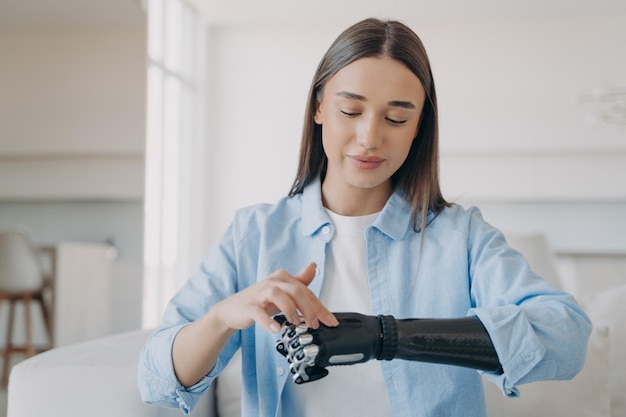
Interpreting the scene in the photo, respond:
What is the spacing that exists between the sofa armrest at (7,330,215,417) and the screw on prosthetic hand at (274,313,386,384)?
1.20 feet

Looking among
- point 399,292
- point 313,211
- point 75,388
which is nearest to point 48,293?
point 75,388

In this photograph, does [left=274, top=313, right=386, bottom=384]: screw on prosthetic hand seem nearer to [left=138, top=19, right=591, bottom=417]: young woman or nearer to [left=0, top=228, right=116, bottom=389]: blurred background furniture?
[left=138, top=19, right=591, bottom=417]: young woman

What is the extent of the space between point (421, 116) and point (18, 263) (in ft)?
4.75

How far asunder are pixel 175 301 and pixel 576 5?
420 centimetres

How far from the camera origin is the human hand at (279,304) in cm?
92

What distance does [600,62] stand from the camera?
4723mm

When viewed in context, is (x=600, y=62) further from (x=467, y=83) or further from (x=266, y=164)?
(x=266, y=164)

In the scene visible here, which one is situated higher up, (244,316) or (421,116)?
(421,116)

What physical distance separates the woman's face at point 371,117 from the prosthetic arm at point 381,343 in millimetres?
281

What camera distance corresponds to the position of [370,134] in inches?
43.9

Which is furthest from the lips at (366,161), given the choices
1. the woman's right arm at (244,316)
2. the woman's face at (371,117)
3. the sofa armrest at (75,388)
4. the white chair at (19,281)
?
the white chair at (19,281)

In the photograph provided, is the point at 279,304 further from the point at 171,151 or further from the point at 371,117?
the point at 171,151

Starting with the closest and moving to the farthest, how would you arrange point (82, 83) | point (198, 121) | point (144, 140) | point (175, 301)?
point (175, 301), point (82, 83), point (144, 140), point (198, 121)

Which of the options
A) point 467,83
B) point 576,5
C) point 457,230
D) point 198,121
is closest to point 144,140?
point 198,121
